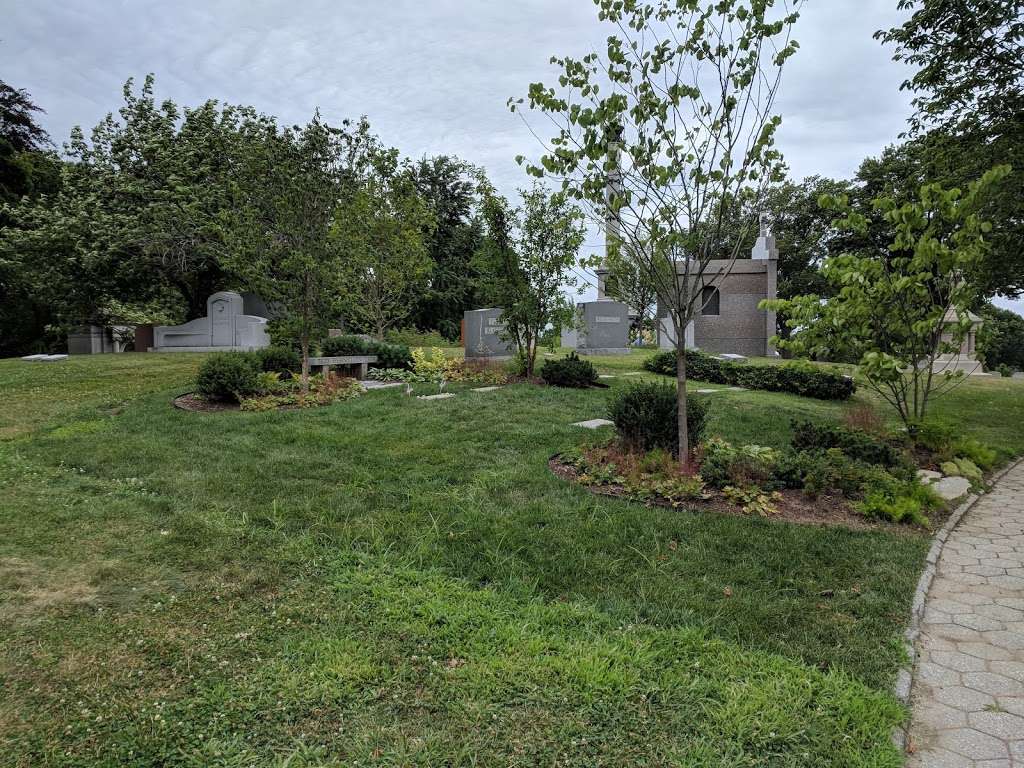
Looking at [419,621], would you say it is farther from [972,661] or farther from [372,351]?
[372,351]

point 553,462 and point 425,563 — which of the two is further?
point 553,462

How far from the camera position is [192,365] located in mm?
13766

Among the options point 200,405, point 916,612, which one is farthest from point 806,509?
point 200,405

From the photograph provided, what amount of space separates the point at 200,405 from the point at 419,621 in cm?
760

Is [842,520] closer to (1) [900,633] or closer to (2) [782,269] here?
(1) [900,633]

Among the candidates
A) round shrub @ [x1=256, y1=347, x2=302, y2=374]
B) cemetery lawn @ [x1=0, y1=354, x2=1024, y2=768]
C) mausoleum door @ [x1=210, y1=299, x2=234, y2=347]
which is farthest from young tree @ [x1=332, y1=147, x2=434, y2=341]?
cemetery lawn @ [x1=0, y1=354, x2=1024, y2=768]

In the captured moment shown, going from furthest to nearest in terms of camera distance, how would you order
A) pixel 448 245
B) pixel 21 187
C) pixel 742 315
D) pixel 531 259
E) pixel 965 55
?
pixel 448 245 < pixel 742 315 < pixel 21 187 < pixel 531 259 < pixel 965 55

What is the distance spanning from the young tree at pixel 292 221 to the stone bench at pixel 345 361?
33.9 inches

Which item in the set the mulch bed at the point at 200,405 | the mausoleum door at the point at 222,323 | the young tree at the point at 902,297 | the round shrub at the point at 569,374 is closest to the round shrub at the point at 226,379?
the mulch bed at the point at 200,405

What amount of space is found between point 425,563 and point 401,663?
3.49 ft

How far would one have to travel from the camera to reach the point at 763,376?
483 inches

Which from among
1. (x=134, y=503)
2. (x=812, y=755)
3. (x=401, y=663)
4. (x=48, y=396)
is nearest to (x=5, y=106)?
(x=48, y=396)

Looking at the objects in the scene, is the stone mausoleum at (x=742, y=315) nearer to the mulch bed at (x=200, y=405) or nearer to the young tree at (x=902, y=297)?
the young tree at (x=902, y=297)

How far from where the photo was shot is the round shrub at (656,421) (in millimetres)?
5793
